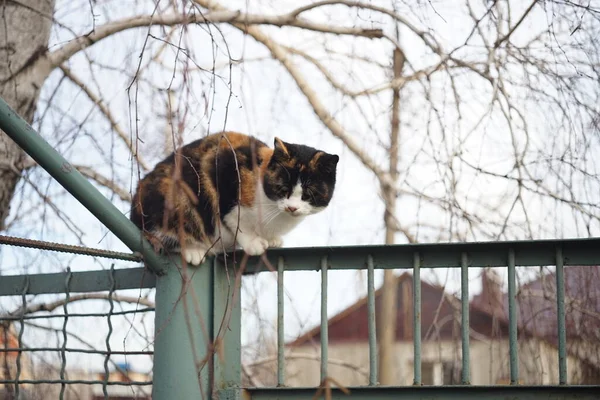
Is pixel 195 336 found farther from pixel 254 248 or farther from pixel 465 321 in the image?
pixel 465 321

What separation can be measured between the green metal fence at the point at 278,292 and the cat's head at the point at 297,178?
3.76 feet

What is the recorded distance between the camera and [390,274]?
4520mm

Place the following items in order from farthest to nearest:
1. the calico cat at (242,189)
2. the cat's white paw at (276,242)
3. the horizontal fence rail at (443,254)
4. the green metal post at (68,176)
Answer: the cat's white paw at (276,242) → the calico cat at (242,189) → the horizontal fence rail at (443,254) → the green metal post at (68,176)

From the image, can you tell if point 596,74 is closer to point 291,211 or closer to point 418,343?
point 291,211

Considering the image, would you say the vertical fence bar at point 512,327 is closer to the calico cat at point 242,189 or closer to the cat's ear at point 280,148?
the calico cat at point 242,189

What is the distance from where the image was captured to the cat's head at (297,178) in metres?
3.31

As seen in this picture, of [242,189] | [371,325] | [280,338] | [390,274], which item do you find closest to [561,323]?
[371,325]

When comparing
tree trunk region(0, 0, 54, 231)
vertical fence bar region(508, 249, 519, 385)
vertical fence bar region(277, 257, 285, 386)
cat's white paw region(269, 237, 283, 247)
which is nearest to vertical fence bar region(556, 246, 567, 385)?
vertical fence bar region(508, 249, 519, 385)

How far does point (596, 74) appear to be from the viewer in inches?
125

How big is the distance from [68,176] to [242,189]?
4.78 feet

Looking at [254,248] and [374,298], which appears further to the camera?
[254,248]

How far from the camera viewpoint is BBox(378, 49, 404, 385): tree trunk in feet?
13.5

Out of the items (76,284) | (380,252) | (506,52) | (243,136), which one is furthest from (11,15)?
(380,252)

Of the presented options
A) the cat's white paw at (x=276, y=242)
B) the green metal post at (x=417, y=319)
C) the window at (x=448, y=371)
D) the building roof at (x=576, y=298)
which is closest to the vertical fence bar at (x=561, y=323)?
the green metal post at (x=417, y=319)
